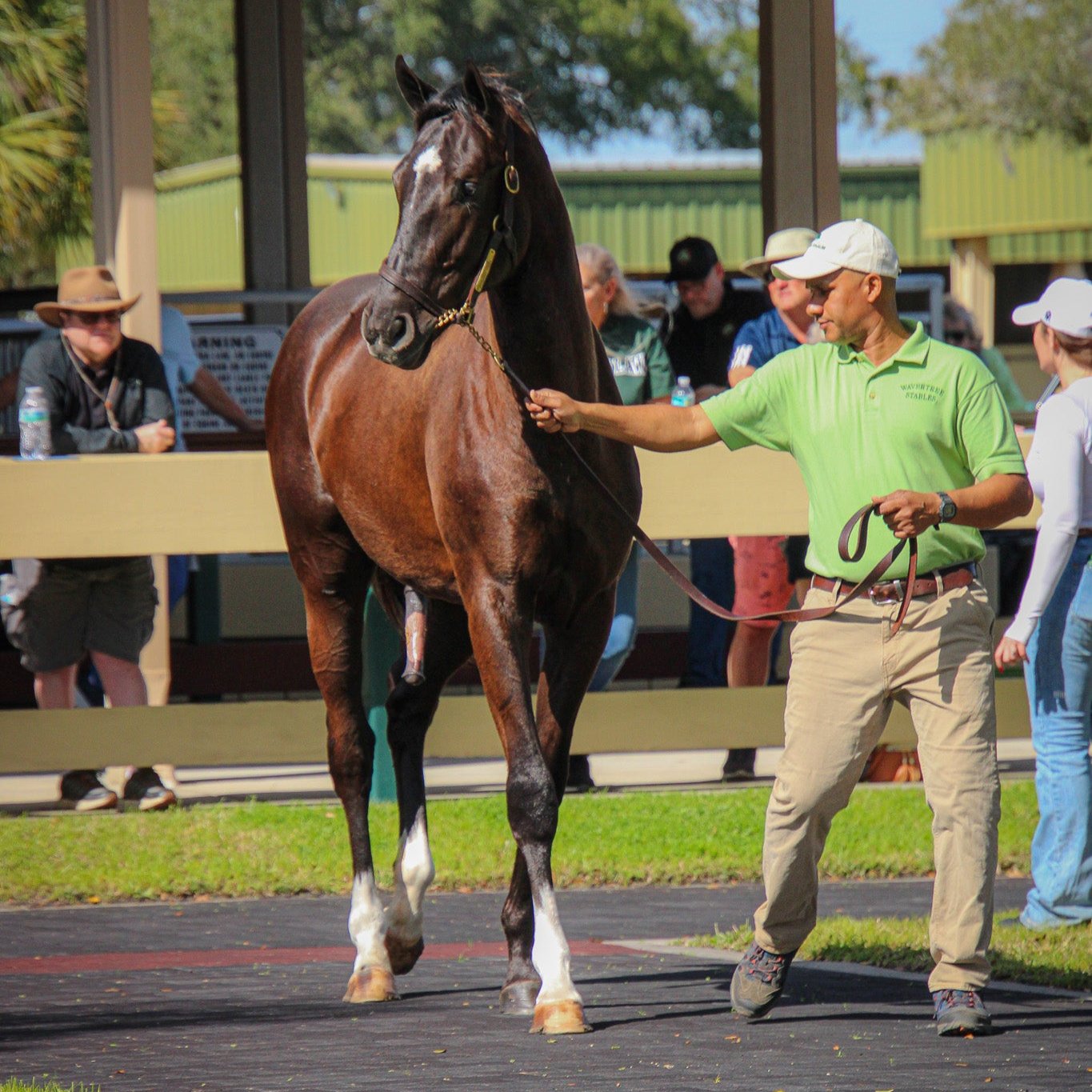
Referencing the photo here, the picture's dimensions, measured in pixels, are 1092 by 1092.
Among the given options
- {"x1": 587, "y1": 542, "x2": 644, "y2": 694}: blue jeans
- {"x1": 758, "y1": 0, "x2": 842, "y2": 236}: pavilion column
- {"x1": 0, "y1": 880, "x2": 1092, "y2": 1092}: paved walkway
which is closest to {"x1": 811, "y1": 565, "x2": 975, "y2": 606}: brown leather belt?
{"x1": 0, "y1": 880, "x2": 1092, "y2": 1092}: paved walkway

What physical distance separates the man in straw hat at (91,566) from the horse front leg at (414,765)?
9.03 ft

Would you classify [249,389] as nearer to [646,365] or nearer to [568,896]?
[646,365]

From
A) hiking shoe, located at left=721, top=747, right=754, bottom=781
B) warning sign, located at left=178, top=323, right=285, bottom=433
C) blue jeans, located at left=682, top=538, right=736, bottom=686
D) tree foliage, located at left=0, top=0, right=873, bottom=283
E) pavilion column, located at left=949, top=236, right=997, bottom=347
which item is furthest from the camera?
pavilion column, located at left=949, top=236, right=997, bottom=347

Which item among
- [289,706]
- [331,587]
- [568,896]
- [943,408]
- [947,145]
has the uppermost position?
[947,145]

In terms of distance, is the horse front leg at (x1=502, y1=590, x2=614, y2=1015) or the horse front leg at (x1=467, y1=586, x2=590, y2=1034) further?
the horse front leg at (x1=502, y1=590, x2=614, y2=1015)

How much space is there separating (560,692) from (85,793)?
3947mm

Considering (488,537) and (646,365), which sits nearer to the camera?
(488,537)

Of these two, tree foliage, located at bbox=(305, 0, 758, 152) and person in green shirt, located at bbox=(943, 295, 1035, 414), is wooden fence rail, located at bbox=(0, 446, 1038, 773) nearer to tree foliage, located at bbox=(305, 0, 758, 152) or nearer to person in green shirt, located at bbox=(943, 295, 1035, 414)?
person in green shirt, located at bbox=(943, 295, 1035, 414)

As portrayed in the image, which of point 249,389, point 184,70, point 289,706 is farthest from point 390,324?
point 184,70

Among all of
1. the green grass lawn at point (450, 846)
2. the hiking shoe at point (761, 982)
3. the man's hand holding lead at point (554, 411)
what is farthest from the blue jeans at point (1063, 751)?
the man's hand holding lead at point (554, 411)

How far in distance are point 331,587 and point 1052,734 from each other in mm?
2586

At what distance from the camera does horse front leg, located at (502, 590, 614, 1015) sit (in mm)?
5996

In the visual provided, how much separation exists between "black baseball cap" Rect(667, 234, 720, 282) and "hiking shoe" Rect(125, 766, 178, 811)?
3810 mm

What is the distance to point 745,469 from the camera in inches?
358
